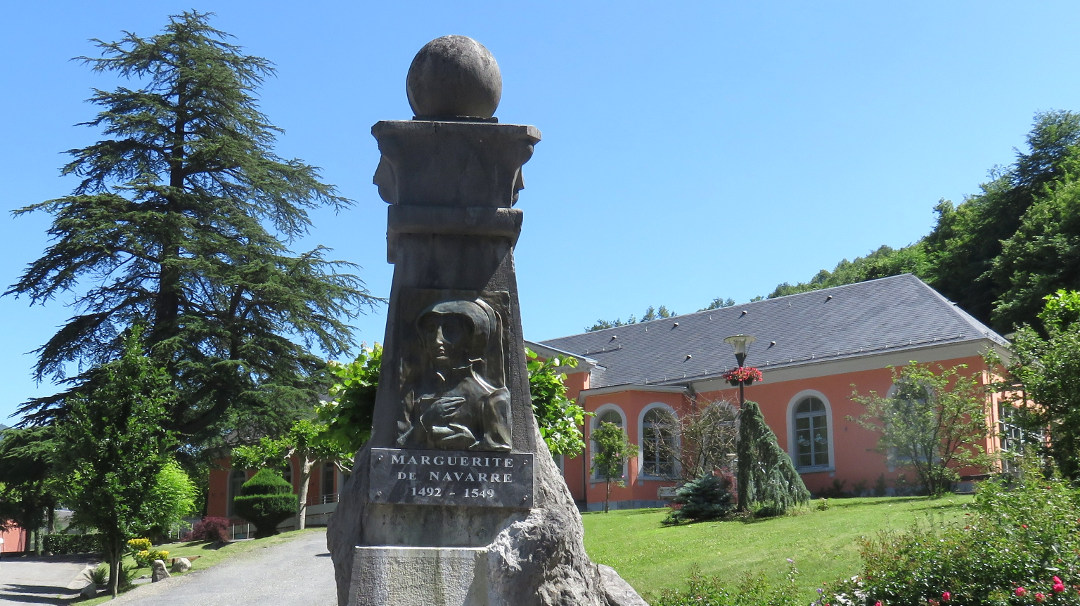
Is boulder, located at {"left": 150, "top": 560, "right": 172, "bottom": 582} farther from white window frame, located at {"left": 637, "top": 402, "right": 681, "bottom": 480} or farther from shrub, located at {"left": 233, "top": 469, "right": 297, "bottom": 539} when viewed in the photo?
white window frame, located at {"left": 637, "top": 402, "right": 681, "bottom": 480}

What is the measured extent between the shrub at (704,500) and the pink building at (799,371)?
6.72 meters

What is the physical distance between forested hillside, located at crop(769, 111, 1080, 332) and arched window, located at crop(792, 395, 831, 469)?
37.4 feet

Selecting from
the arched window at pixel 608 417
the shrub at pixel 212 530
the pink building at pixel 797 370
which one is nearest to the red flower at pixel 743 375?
the pink building at pixel 797 370

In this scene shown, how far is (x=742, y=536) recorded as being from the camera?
15.7 meters

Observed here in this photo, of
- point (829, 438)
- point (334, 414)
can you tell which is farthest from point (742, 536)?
point (829, 438)

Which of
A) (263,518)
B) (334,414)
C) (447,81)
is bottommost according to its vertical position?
(263,518)

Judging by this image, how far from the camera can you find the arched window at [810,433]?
1093 inches

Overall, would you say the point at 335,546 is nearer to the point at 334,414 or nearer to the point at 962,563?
the point at 334,414

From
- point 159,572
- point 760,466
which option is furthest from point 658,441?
point 159,572

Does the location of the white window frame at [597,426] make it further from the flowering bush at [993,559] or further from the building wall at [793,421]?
the flowering bush at [993,559]

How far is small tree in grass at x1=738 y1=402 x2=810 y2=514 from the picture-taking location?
61.2 feet

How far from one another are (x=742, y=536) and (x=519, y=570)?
35.4 ft

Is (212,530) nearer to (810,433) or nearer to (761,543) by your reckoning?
(810,433)

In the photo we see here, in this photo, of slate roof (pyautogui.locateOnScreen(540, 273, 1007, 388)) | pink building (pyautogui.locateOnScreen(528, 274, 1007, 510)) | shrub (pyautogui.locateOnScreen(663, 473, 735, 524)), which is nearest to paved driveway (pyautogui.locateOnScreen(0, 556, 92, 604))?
shrub (pyautogui.locateOnScreen(663, 473, 735, 524))
